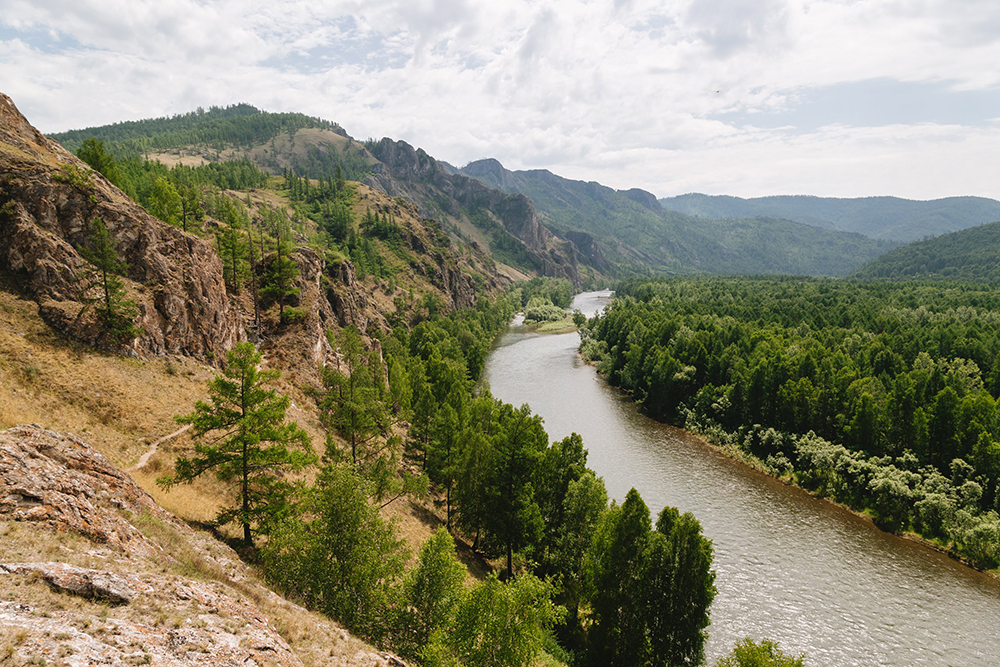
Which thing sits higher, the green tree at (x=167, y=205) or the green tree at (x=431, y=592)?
the green tree at (x=167, y=205)

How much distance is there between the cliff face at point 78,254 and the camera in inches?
1270

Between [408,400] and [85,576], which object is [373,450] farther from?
[85,576]

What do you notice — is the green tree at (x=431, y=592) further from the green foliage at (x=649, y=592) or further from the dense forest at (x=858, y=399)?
the dense forest at (x=858, y=399)

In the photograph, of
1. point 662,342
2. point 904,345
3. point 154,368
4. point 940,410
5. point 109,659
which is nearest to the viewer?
point 109,659

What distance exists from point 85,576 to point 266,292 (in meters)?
48.6

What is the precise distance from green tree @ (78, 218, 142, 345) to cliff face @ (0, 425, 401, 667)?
18618mm

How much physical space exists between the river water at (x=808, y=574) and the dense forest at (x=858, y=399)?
12.7ft

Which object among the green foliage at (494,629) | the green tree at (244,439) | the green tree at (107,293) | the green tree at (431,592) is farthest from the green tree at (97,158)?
the green foliage at (494,629)

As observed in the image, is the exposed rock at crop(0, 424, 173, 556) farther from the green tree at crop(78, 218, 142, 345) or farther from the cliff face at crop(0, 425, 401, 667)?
the green tree at crop(78, 218, 142, 345)

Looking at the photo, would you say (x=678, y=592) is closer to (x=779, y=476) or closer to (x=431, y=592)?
(x=431, y=592)

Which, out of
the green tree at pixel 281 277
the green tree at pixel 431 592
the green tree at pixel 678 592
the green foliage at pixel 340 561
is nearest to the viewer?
the green foliage at pixel 340 561

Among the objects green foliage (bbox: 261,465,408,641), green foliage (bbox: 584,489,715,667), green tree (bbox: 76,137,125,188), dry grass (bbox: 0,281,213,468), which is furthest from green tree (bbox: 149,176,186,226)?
green foliage (bbox: 584,489,715,667)

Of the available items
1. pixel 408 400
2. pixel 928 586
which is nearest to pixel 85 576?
pixel 408 400

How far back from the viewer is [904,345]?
8519 cm
